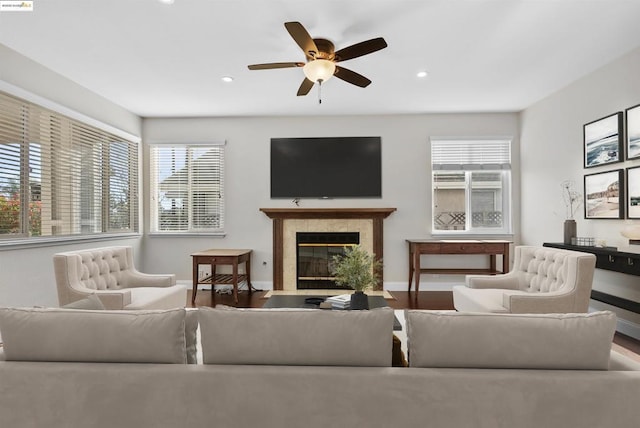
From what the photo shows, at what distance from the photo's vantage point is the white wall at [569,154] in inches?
138

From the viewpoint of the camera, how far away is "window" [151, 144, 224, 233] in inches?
223

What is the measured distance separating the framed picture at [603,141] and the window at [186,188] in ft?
16.0

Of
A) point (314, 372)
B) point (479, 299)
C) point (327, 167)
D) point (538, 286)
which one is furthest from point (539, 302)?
point (327, 167)

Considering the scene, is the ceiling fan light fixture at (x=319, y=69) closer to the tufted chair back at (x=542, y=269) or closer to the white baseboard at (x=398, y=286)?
the tufted chair back at (x=542, y=269)

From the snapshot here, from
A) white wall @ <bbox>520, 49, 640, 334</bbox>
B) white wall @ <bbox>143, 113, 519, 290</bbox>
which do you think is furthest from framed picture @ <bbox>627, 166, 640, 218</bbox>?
white wall @ <bbox>143, 113, 519, 290</bbox>

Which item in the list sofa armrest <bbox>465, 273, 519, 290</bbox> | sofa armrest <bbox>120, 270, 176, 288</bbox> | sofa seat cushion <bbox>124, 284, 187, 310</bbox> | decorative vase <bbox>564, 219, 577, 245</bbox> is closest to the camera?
sofa seat cushion <bbox>124, 284, 187, 310</bbox>

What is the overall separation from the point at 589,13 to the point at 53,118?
5.12 metres

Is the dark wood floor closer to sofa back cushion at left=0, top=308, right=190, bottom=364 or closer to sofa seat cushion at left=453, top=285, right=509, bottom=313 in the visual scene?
sofa seat cushion at left=453, top=285, right=509, bottom=313

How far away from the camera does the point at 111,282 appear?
3.59 meters

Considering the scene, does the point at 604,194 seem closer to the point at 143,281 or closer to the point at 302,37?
the point at 302,37

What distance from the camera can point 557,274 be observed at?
3070 mm

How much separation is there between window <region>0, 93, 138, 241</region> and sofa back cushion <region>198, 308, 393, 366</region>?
126 inches

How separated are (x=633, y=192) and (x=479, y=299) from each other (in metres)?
1.87

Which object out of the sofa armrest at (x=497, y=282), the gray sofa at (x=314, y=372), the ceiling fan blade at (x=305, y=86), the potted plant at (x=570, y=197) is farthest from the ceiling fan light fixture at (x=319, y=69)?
the potted plant at (x=570, y=197)
